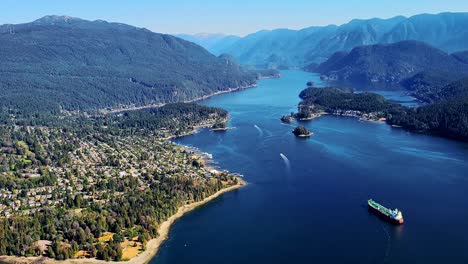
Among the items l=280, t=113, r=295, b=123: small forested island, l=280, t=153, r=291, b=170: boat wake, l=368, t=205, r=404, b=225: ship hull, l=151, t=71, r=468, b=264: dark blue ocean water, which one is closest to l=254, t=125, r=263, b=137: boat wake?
l=151, t=71, r=468, b=264: dark blue ocean water

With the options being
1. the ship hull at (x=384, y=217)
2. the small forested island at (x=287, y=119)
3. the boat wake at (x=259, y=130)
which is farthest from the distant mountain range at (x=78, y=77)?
the ship hull at (x=384, y=217)

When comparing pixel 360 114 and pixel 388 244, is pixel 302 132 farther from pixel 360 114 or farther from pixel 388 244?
pixel 388 244

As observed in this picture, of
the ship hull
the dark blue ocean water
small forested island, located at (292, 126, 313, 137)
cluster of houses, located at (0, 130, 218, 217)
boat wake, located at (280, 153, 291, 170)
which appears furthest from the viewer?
small forested island, located at (292, 126, 313, 137)

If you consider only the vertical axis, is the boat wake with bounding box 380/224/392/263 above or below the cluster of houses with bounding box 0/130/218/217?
below

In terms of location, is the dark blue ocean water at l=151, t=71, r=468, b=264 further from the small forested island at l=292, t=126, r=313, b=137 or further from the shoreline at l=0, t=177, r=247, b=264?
the small forested island at l=292, t=126, r=313, b=137

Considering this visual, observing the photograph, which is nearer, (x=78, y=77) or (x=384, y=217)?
(x=384, y=217)

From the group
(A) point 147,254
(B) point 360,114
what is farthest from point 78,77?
(A) point 147,254

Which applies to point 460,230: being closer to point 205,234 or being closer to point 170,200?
point 205,234
